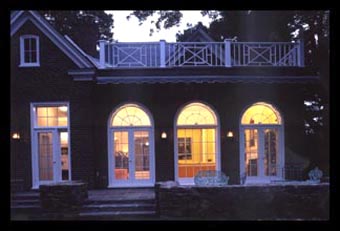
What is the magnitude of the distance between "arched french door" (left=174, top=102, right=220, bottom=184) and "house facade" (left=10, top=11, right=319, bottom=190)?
0.07 ft

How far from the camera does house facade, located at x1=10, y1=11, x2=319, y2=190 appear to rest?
9.14 m

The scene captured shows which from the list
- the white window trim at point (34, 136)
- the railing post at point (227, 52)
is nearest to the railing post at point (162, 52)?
the railing post at point (227, 52)

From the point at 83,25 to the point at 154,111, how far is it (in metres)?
2.48

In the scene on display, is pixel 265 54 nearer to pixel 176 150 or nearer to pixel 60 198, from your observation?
pixel 176 150

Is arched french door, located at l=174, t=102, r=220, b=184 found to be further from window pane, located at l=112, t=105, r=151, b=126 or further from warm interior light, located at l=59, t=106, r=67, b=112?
warm interior light, located at l=59, t=106, r=67, b=112

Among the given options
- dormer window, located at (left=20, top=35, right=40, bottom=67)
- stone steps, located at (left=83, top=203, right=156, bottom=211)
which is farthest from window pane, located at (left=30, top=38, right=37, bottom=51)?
stone steps, located at (left=83, top=203, right=156, bottom=211)

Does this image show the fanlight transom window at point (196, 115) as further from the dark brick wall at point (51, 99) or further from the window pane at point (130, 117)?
the dark brick wall at point (51, 99)

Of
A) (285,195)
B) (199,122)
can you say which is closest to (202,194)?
(285,195)

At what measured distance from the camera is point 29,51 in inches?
355

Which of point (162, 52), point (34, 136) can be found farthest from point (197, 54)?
point (34, 136)

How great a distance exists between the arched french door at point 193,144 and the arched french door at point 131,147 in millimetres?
609

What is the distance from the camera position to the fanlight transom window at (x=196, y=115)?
991cm
